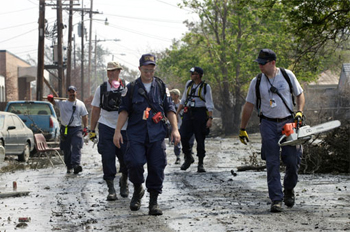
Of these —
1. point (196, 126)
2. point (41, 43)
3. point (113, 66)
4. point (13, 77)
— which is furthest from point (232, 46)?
point (113, 66)

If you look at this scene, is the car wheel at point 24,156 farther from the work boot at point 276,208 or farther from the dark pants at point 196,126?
the work boot at point 276,208

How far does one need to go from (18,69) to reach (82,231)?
55261 mm

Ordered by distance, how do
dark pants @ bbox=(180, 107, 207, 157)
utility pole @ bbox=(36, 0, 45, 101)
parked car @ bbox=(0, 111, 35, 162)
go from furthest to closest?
utility pole @ bbox=(36, 0, 45, 101) < parked car @ bbox=(0, 111, 35, 162) < dark pants @ bbox=(180, 107, 207, 157)

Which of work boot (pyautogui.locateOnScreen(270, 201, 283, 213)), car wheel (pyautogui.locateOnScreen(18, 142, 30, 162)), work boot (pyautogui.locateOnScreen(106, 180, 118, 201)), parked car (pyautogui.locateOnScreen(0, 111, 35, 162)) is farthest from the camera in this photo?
car wheel (pyautogui.locateOnScreen(18, 142, 30, 162))

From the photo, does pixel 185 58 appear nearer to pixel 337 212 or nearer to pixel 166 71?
pixel 166 71

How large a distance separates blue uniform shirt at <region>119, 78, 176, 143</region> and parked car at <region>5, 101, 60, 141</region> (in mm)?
14002

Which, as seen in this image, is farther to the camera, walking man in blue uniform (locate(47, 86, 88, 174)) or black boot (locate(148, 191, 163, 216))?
walking man in blue uniform (locate(47, 86, 88, 174))

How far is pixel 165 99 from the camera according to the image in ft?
26.8

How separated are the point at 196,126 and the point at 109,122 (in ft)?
12.5

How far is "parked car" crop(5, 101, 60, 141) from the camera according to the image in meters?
21.8

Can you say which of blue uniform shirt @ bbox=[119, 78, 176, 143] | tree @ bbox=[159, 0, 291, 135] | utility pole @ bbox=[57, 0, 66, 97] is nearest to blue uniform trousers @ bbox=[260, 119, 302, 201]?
blue uniform shirt @ bbox=[119, 78, 176, 143]

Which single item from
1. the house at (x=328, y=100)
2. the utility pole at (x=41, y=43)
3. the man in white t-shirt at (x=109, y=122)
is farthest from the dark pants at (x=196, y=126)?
the utility pole at (x=41, y=43)

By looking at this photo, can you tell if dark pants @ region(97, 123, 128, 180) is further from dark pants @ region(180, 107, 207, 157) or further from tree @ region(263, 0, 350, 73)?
tree @ region(263, 0, 350, 73)

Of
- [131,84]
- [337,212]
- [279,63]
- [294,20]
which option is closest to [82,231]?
[131,84]
